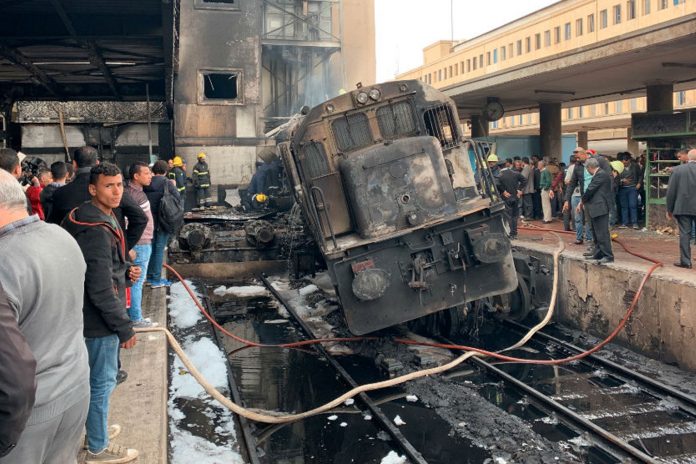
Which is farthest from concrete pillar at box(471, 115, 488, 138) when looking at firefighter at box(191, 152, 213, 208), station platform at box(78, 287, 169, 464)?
station platform at box(78, 287, 169, 464)

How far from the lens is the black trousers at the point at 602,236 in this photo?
9.79m

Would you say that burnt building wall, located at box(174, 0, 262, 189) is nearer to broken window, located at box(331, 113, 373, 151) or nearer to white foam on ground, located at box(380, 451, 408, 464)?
broken window, located at box(331, 113, 373, 151)

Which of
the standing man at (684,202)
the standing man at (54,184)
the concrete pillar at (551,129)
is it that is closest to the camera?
the standing man at (54,184)

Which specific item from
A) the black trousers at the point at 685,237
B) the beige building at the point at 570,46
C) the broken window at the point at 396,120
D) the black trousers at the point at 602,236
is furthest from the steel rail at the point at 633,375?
the beige building at the point at 570,46

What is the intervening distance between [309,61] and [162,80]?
10.2m

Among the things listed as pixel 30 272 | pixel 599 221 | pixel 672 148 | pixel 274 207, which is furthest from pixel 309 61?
pixel 30 272

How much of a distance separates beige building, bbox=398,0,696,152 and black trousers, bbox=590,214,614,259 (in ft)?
68.6

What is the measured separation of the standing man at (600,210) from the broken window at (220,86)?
16.6 metres

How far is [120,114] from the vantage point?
20938 millimetres

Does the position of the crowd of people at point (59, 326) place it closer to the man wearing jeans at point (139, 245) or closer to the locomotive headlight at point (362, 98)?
the man wearing jeans at point (139, 245)

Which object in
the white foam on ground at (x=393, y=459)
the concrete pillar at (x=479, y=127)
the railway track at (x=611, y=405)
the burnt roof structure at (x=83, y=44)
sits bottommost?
the railway track at (x=611, y=405)

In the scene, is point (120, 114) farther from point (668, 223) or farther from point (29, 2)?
point (668, 223)

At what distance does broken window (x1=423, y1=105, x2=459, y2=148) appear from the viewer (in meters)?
8.84

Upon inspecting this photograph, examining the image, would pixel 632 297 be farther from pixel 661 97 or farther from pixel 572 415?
pixel 661 97
